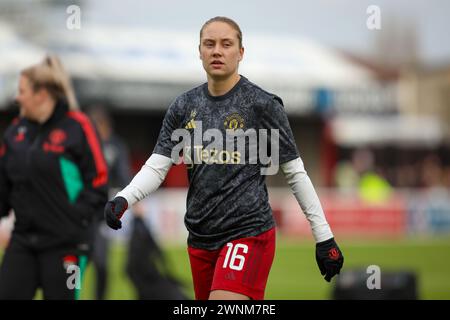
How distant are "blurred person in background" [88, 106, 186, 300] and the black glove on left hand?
4.58 metres

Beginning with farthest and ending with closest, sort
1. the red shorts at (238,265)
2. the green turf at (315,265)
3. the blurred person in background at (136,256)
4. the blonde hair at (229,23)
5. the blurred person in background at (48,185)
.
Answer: the green turf at (315,265) → the blurred person in background at (136,256) → the blurred person in background at (48,185) → the blonde hair at (229,23) → the red shorts at (238,265)

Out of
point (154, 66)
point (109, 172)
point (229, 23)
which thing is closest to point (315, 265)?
point (109, 172)

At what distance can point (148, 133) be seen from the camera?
114 feet

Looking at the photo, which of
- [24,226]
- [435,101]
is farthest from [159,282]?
[435,101]

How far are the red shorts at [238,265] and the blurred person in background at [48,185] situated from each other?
5.31ft

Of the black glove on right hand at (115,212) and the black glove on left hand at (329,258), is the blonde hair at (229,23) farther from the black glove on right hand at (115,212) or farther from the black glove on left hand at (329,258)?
the black glove on left hand at (329,258)

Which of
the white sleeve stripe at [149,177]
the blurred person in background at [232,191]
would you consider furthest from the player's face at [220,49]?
the white sleeve stripe at [149,177]

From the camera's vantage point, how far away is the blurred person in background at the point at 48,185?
6.66 m

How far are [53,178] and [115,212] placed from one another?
1.60 m

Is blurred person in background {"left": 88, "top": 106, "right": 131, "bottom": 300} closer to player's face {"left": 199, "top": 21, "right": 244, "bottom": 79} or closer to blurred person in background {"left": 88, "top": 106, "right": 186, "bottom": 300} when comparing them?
blurred person in background {"left": 88, "top": 106, "right": 186, "bottom": 300}

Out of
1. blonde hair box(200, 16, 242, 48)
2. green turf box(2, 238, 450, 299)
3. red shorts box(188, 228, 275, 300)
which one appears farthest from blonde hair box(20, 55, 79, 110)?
green turf box(2, 238, 450, 299)

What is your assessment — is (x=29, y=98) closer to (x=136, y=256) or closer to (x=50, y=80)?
(x=50, y=80)

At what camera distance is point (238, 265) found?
5184 millimetres

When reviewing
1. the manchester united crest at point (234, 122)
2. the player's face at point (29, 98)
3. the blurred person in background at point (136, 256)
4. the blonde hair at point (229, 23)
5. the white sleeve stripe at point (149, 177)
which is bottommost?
the blurred person in background at point (136, 256)
